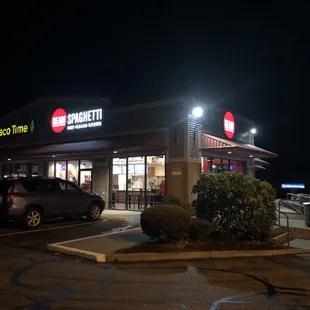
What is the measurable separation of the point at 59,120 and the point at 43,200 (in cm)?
1179

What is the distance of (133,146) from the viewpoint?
18.5 meters

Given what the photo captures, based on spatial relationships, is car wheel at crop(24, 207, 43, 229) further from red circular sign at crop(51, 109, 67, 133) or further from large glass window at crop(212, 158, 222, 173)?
red circular sign at crop(51, 109, 67, 133)

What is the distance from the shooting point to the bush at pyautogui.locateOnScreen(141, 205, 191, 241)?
9.39 meters

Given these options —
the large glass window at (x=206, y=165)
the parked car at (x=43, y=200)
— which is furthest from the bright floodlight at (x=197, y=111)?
the parked car at (x=43, y=200)

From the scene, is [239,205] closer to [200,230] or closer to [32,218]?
[200,230]

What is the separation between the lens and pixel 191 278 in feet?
23.4

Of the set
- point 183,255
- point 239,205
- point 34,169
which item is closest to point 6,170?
point 34,169

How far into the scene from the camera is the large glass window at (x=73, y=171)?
22891mm

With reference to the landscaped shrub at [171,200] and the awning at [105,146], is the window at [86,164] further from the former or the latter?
the landscaped shrub at [171,200]

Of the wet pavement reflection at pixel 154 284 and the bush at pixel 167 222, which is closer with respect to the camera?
the wet pavement reflection at pixel 154 284

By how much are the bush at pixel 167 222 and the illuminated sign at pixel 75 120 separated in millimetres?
13199

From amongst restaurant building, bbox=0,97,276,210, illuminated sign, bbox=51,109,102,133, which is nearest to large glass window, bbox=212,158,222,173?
restaurant building, bbox=0,97,276,210

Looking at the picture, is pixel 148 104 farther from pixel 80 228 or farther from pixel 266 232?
pixel 266 232

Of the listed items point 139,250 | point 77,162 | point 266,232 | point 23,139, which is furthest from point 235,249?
point 23,139
